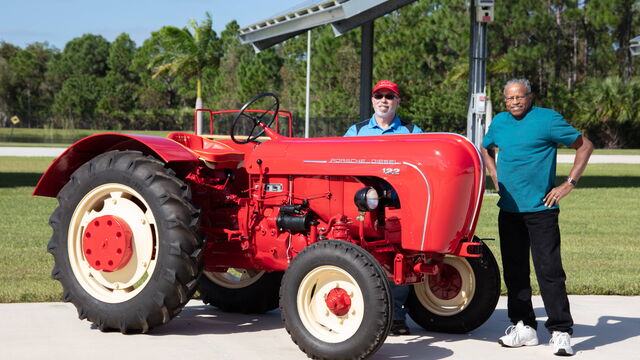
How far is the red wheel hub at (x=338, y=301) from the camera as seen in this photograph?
492 cm

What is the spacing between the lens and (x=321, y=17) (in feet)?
58.6

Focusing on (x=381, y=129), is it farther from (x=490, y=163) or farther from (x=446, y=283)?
(x=446, y=283)

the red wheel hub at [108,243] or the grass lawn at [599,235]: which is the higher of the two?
the red wheel hub at [108,243]

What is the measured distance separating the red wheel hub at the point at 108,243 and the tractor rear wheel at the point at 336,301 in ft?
3.92

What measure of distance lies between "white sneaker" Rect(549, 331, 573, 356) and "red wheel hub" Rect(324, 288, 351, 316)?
4.38 feet

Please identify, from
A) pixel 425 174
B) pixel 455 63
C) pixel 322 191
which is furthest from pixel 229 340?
pixel 455 63

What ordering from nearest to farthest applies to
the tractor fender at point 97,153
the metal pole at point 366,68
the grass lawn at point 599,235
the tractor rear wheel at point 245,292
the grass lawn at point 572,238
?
1. the tractor fender at point 97,153
2. the tractor rear wheel at point 245,292
3. the grass lawn at point 572,238
4. the grass lawn at point 599,235
5. the metal pole at point 366,68

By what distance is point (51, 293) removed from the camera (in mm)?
6902

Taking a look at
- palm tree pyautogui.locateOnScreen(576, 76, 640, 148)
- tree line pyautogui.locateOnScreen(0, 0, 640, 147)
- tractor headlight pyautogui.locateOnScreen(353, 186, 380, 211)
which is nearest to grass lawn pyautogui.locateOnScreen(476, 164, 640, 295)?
tractor headlight pyautogui.locateOnScreen(353, 186, 380, 211)

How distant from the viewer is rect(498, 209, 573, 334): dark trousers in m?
5.30

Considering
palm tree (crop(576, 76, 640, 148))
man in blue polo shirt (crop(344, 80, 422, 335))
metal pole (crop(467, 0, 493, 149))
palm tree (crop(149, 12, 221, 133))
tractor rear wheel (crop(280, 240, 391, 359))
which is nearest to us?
tractor rear wheel (crop(280, 240, 391, 359))

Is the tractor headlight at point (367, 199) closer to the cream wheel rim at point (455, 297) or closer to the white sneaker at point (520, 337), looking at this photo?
the cream wheel rim at point (455, 297)

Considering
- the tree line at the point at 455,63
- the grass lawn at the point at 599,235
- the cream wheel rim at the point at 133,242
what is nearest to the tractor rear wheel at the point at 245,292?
the cream wheel rim at the point at 133,242

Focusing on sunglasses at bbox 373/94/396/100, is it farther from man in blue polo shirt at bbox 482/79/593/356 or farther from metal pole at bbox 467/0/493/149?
metal pole at bbox 467/0/493/149
